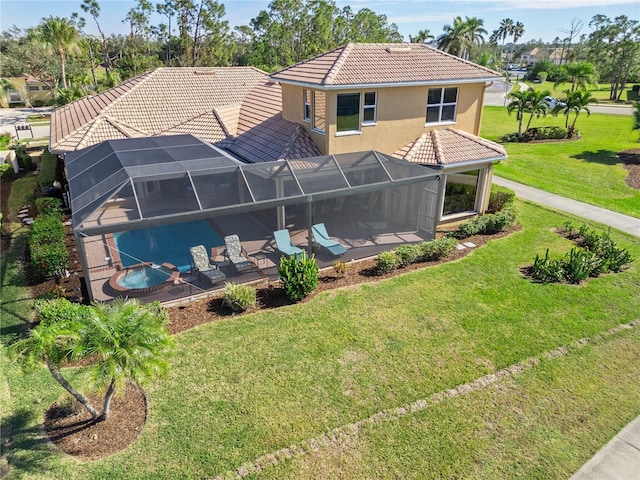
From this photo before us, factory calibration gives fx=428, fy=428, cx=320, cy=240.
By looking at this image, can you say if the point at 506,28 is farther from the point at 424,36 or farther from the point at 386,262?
the point at 386,262

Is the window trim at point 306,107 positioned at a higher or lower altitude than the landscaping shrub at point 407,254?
higher

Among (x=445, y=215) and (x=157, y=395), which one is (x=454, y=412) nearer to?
(x=157, y=395)

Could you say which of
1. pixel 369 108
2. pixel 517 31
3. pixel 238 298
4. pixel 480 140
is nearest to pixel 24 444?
pixel 238 298

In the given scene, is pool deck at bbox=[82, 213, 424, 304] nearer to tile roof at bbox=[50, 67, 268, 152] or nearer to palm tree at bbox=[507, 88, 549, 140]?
tile roof at bbox=[50, 67, 268, 152]

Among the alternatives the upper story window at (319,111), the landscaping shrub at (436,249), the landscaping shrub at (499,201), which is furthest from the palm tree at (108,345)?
the landscaping shrub at (499,201)

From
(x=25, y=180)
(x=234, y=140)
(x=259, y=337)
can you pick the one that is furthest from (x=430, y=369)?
(x=25, y=180)

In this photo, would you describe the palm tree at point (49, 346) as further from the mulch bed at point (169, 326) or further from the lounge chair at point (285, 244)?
the lounge chair at point (285, 244)

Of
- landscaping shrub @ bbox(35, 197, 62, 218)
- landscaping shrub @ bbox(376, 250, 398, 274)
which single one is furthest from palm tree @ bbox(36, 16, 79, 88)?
landscaping shrub @ bbox(376, 250, 398, 274)
